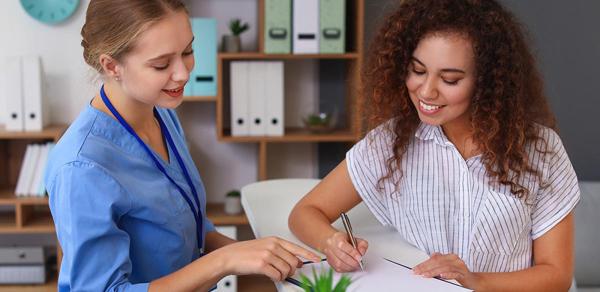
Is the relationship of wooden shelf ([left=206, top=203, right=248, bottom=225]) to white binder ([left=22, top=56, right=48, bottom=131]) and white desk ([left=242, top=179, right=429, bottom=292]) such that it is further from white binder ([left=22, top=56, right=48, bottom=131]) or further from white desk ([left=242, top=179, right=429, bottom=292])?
white desk ([left=242, top=179, right=429, bottom=292])

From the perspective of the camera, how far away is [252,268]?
125 centimetres

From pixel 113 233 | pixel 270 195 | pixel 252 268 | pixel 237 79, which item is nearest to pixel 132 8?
pixel 113 233

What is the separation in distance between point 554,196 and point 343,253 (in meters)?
0.48

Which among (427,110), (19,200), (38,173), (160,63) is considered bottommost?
(19,200)

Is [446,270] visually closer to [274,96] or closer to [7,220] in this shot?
[274,96]

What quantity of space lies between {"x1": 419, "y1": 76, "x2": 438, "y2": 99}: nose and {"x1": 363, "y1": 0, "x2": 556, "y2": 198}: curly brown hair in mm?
97

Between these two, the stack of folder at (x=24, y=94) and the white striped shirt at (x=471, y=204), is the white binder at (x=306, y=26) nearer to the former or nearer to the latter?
the stack of folder at (x=24, y=94)

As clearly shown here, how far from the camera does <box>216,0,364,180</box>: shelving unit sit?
Answer: 329cm

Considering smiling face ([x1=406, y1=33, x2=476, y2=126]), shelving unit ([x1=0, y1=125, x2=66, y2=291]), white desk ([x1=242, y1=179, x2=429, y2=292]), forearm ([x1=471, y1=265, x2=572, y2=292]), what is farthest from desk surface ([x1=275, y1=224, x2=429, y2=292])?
shelving unit ([x1=0, y1=125, x2=66, y2=291])

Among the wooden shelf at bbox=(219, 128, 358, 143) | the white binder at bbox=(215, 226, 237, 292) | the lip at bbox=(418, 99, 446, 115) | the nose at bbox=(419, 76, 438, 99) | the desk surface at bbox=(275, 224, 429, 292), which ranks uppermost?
the nose at bbox=(419, 76, 438, 99)

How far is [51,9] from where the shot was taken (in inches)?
137

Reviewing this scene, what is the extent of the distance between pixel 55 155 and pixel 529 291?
35.8 inches

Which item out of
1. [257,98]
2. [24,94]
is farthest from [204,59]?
[24,94]

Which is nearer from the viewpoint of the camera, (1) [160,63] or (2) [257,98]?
(1) [160,63]
